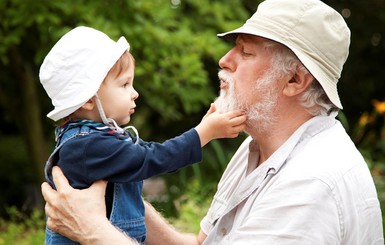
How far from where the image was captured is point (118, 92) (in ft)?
9.31

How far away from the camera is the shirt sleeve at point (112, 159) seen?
2.75m

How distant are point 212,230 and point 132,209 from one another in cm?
35

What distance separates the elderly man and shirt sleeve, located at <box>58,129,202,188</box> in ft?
0.18

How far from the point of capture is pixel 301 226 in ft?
8.53

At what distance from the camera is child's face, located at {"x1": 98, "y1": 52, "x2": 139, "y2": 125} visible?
9.27 feet

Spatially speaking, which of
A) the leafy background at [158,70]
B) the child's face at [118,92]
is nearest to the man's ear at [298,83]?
the child's face at [118,92]

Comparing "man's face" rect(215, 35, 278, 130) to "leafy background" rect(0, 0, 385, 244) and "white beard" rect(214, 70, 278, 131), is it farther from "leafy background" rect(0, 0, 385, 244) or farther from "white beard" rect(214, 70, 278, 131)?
"leafy background" rect(0, 0, 385, 244)

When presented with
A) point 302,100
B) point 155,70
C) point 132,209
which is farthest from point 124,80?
point 155,70

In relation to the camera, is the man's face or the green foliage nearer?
the man's face

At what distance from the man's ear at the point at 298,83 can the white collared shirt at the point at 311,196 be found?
12cm

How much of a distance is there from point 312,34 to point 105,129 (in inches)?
32.1

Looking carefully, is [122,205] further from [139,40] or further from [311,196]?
[139,40]

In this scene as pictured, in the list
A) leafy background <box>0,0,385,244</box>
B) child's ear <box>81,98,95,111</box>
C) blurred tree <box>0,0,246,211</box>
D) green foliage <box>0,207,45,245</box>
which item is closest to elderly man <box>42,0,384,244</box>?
child's ear <box>81,98,95,111</box>

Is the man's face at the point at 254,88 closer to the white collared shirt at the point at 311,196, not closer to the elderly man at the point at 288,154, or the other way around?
the elderly man at the point at 288,154
